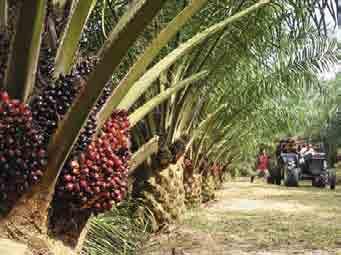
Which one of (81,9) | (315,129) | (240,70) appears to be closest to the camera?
(81,9)

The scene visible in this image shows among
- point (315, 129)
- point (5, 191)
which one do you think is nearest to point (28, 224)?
point (5, 191)

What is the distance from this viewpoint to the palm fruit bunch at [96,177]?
1.58 m

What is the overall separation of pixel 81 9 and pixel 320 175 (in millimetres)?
13682

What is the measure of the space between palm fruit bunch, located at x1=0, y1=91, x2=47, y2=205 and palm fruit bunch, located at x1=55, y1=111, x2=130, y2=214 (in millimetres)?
127

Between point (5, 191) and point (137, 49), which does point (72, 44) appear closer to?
point (5, 191)

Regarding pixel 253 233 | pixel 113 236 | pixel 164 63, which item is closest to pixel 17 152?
pixel 164 63

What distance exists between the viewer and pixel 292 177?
46.3 feet

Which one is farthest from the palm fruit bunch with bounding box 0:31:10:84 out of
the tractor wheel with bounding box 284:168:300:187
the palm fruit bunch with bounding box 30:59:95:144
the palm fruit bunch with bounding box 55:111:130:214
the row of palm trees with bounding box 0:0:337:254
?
the tractor wheel with bounding box 284:168:300:187

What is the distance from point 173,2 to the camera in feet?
13.9

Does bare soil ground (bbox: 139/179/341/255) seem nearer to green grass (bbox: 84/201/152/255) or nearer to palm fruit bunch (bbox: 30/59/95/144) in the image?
green grass (bbox: 84/201/152/255)

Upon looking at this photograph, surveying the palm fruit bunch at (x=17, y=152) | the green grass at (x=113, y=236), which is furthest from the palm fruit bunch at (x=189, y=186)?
the palm fruit bunch at (x=17, y=152)

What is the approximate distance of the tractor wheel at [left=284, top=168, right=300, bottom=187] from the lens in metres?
14.0

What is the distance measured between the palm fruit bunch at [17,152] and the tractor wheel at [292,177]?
13.1m

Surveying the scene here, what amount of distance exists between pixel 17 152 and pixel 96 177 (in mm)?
271
